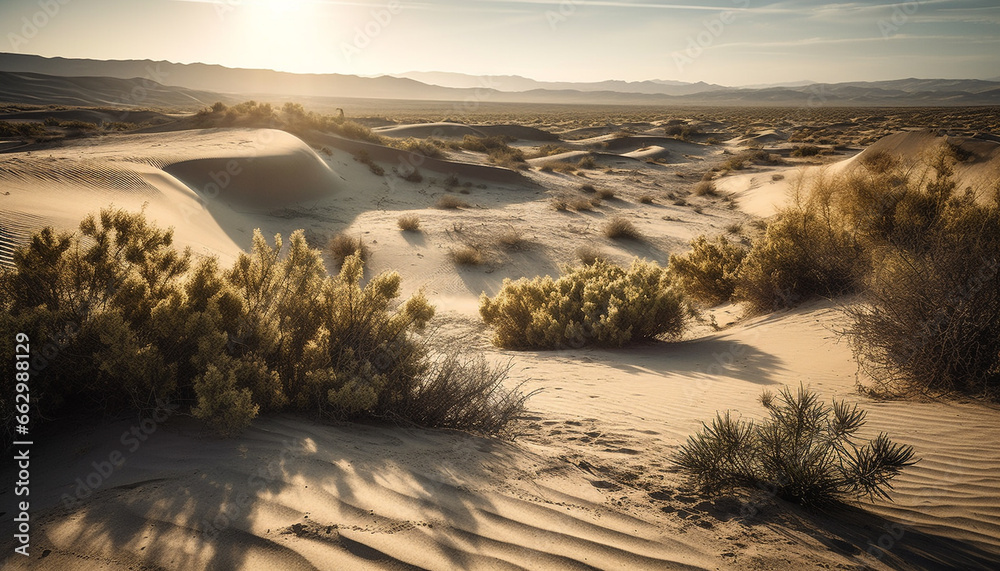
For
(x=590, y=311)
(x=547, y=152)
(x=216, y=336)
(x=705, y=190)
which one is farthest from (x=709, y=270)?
(x=547, y=152)

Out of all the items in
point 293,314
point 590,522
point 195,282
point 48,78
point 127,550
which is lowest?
point 590,522

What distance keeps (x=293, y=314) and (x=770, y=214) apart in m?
18.3

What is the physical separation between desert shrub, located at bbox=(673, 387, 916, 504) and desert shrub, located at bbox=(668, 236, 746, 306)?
6868mm

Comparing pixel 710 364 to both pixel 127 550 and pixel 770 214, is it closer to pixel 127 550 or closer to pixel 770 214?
pixel 127 550

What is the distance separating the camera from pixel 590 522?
256cm

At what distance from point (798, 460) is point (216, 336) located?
3.38m

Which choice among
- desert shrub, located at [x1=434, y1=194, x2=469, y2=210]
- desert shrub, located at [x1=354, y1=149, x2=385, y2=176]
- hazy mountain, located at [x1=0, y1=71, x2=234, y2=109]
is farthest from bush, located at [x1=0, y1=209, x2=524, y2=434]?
hazy mountain, located at [x1=0, y1=71, x2=234, y2=109]

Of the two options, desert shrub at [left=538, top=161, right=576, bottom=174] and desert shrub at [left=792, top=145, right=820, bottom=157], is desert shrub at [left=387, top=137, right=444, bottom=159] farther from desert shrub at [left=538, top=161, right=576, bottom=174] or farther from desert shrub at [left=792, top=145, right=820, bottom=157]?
desert shrub at [left=792, top=145, right=820, bottom=157]

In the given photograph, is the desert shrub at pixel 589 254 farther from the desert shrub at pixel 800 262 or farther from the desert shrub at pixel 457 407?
the desert shrub at pixel 457 407

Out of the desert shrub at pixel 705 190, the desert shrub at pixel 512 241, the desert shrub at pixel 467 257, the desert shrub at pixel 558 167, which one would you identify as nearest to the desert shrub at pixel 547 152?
the desert shrub at pixel 558 167

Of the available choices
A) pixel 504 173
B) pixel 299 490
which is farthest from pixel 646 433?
pixel 504 173

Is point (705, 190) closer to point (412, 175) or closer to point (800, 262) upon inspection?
point (412, 175)

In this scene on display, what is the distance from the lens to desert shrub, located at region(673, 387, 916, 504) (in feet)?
8.79

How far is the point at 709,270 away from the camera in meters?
9.69
